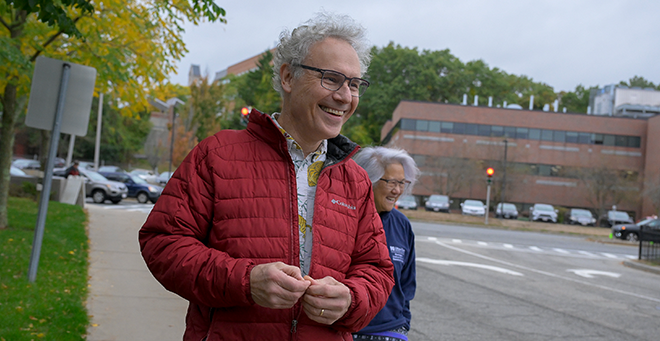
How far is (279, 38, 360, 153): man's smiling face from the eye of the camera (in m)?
2.33

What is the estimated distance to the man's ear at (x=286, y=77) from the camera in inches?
95.1

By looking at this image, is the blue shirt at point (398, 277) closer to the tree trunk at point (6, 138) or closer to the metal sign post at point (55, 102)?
the metal sign post at point (55, 102)

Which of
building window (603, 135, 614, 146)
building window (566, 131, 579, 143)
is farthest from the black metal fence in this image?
building window (603, 135, 614, 146)

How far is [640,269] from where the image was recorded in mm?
17328

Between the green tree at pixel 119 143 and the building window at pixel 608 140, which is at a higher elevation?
the building window at pixel 608 140

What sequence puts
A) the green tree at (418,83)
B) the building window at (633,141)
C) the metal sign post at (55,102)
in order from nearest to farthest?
1. the metal sign post at (55,102)
2. the building window at (633,141)
3. the green tree at (418,83)

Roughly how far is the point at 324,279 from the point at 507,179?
55855 millimetres

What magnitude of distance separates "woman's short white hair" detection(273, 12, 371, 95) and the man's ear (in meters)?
0.02

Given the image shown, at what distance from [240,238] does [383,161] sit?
2317 mm

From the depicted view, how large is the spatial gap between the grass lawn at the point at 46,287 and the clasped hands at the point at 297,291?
3.70m

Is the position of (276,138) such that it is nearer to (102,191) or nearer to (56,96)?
(56,96)

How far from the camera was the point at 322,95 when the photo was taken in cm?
232

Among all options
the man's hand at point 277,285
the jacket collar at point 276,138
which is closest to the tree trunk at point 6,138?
the jacket collar at point 276,138

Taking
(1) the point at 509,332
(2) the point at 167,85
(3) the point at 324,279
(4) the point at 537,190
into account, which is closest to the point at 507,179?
(4) the point at 537,190
